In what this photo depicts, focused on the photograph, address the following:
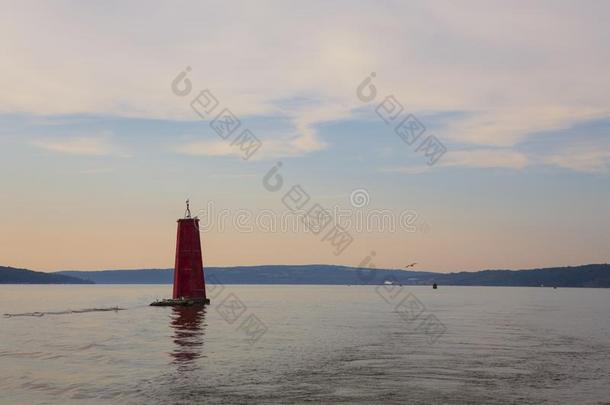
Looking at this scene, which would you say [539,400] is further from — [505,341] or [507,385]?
[505,341]

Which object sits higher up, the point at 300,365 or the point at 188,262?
the point at 188,262

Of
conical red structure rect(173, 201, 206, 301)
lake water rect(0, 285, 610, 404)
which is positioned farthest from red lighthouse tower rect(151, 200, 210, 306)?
lake water rect(0, 285, 610, 404)

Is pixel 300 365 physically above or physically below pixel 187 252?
below

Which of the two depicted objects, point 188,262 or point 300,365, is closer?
point 300,365

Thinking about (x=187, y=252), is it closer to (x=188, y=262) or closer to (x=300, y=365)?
(x=188, y=262)

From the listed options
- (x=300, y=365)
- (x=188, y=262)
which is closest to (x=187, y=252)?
(x=188, y=262)

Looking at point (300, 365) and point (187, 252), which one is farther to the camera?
point (187, 252)

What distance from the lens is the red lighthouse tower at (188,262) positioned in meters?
78.1

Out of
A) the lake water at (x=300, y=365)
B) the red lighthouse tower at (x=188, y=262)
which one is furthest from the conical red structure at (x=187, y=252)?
the lake water at (x=300, y=365)

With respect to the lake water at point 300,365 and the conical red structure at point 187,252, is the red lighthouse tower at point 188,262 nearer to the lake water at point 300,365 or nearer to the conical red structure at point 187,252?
the conical red structure at point 187,252

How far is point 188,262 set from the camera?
7881cm

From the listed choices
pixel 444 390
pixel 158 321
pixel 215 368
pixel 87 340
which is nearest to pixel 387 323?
pixel 158 321

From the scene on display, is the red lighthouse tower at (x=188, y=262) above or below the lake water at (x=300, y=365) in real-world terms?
above

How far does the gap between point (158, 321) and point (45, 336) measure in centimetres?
1608
